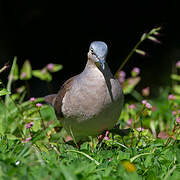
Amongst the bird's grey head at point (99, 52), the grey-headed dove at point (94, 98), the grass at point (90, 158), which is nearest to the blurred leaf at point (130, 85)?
the grass at point (90, 158)

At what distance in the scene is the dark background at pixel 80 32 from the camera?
7.12 meters

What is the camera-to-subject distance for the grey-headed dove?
136 inches

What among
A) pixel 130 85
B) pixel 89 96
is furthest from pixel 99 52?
pixel 130 85

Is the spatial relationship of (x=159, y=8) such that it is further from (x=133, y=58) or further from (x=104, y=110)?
(x=104, y=110)

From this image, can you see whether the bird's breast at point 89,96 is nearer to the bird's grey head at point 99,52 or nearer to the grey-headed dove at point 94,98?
the grey-headed dove at point 94,98

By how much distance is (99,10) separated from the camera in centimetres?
738

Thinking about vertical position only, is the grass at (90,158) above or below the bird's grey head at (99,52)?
below

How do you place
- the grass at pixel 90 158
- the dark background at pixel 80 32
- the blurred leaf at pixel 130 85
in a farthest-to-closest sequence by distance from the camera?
the dark background at pixel 80 32 < the blurred leaf at pixel 130 85 < the grass at pixel 90 158

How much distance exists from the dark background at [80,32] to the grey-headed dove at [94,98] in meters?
3.37

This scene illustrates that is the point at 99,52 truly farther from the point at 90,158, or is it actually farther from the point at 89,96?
the point at 90,158

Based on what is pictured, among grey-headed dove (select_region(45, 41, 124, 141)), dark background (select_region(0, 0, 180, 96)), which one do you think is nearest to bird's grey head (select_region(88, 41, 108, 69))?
grey-headed dove (select_region(45, 41, 124, 141))

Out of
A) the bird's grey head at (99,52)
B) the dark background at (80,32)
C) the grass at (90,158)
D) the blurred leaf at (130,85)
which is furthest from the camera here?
the dark background at (80,32)

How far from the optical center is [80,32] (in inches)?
292

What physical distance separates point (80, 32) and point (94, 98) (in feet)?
13.5
